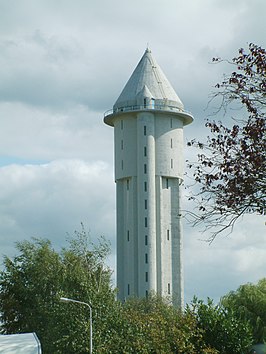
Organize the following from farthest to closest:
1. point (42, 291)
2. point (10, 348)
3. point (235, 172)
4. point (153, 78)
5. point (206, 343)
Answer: point (153, 78), point (42, 291), point (206, 343), point (10, 348), point (235, 172)

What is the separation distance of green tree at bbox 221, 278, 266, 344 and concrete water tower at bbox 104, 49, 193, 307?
14.6 meters

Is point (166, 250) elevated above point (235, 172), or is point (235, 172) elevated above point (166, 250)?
point (166, 250)

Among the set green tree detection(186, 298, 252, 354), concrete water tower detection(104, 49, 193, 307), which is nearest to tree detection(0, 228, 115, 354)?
green tree detection(186, 298, 252, 354)

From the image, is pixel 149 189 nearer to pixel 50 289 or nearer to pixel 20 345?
pixel 50 289

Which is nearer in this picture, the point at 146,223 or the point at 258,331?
the point at 258,331

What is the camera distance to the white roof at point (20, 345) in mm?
25703

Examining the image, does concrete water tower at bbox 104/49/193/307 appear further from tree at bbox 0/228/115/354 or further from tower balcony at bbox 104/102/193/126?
tree at bbox 0/228/115/354

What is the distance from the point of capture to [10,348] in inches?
1039

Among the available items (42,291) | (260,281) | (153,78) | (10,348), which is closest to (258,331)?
(260,281)

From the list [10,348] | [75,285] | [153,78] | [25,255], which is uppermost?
[153,78]

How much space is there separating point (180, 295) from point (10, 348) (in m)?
51.0

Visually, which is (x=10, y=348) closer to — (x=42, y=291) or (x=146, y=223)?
(x=42, y=291)

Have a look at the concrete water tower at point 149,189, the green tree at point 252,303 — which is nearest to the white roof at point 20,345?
the green tree at point 252,303

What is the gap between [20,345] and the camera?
26266mm
